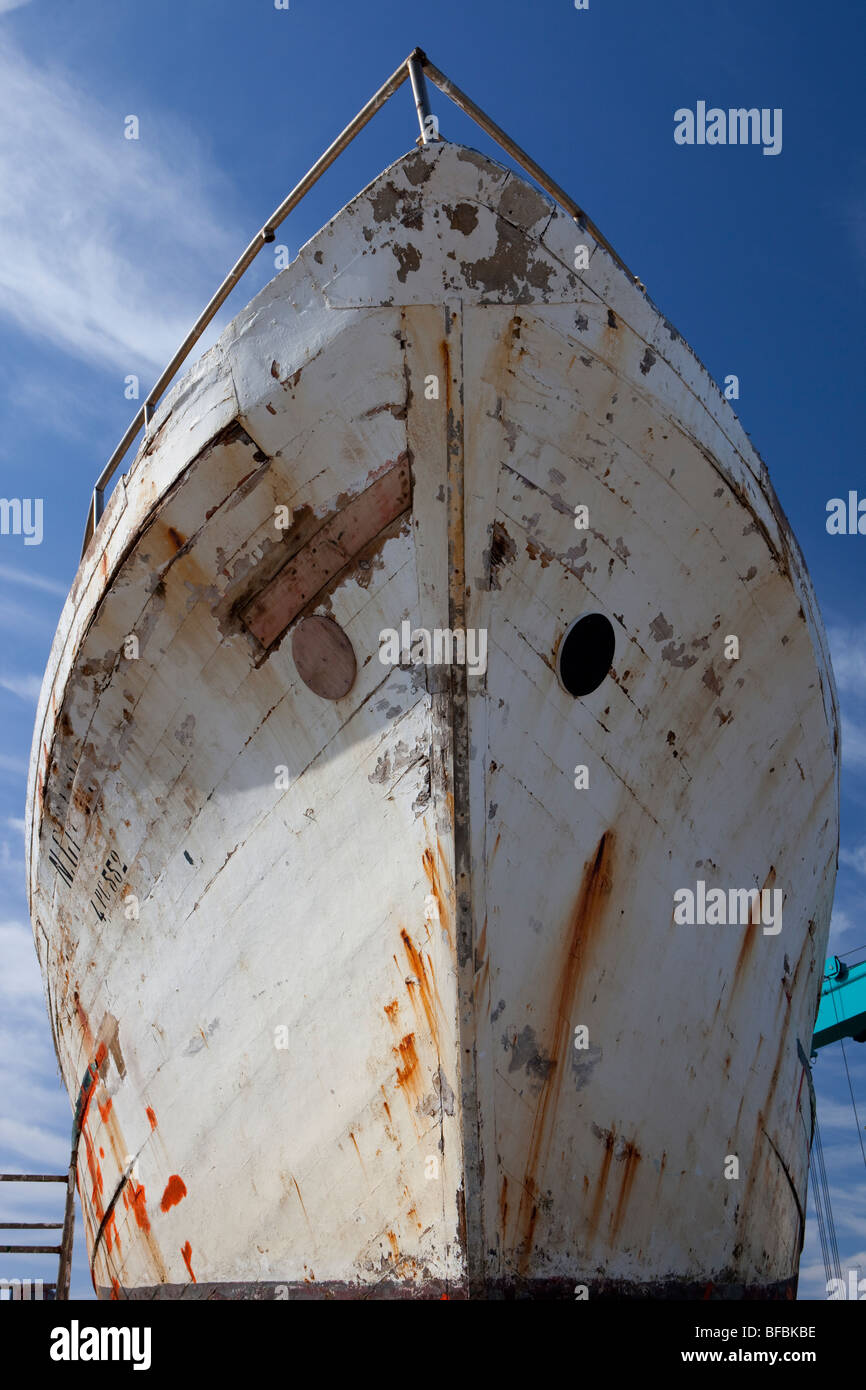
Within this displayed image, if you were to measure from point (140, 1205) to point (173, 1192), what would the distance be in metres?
0.40

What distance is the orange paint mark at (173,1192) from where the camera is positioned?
14.9 ft

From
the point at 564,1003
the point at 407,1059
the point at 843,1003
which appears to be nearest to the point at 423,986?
the point at 407,1059

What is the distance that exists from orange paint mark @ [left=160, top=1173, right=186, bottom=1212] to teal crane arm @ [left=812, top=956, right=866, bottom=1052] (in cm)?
Answer: 1229

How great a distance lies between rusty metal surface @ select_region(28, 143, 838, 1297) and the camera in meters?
3.77

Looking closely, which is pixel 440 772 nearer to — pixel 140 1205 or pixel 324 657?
pixel 324 657

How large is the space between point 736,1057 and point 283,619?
2.83 m

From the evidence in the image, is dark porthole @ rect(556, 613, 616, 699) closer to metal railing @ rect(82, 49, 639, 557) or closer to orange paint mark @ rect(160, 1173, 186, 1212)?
metal railing @ rect(82, 49, 639, 557)

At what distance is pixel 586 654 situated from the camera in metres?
4.18

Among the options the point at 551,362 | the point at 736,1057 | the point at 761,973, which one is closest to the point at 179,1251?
the point at 736,1057

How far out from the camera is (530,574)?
401 centimetres

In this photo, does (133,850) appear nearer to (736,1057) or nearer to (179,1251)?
(179,1251)

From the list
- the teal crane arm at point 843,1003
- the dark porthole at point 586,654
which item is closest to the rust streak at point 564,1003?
the dark porthole at point 586,654

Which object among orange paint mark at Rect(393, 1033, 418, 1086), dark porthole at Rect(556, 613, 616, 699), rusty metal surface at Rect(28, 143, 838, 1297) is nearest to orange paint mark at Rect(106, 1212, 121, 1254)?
rusty metal surface at Rect(28, 143, 838, 1297)
